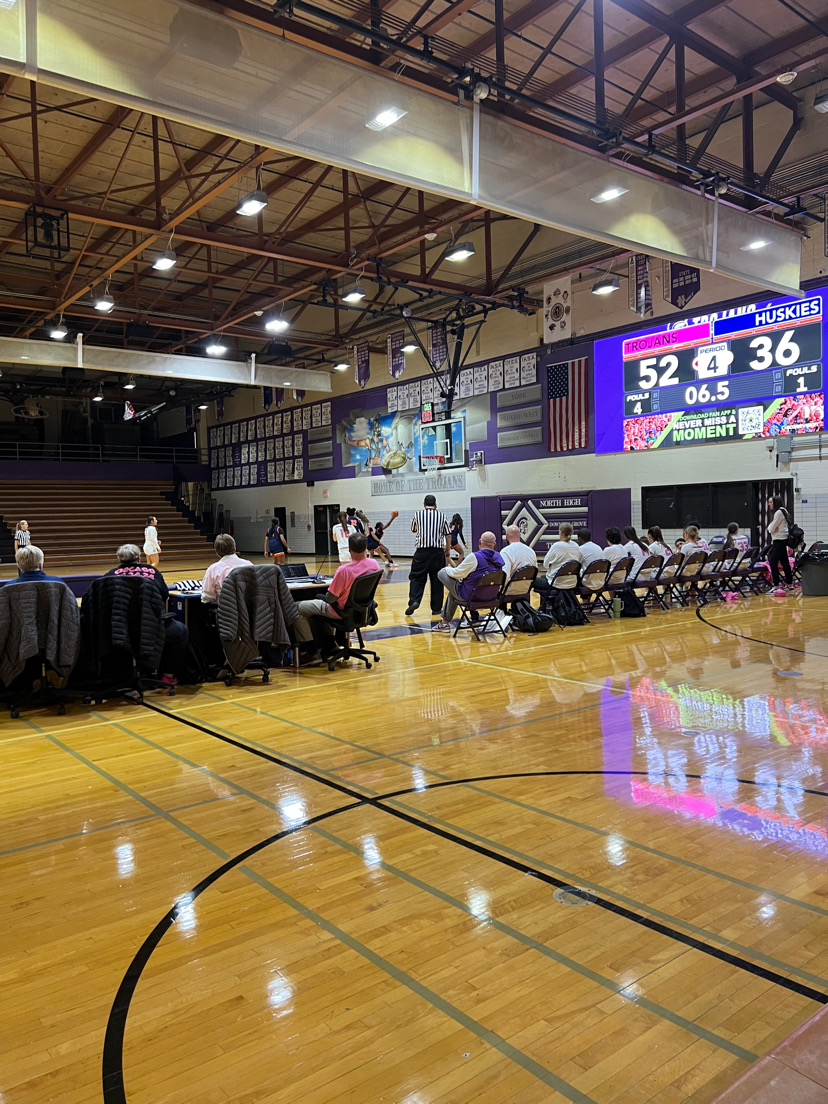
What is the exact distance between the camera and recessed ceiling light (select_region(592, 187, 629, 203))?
23.5 feet

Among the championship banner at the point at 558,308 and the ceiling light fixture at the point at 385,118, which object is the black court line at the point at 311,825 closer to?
the ceiling light fixture at the point at 385,118

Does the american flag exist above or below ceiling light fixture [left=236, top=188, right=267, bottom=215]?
below

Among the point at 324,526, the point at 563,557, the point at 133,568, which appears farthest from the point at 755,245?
the point at 324,526

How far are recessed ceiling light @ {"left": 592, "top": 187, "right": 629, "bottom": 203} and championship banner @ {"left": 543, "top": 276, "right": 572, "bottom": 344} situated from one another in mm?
6273

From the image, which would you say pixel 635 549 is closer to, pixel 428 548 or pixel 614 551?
pixel 614 551

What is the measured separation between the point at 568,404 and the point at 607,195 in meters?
9.11

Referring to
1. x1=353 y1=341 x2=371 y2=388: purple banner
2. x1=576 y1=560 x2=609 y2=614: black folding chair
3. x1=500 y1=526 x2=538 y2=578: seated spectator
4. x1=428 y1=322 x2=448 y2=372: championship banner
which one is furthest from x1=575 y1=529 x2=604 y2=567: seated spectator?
x1=353 y1=341 x2=371 y2=388: purple banner

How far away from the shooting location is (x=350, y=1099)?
5.79 ft

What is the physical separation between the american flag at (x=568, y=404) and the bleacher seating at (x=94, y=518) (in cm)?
1213

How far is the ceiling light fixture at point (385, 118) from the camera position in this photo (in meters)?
5.63

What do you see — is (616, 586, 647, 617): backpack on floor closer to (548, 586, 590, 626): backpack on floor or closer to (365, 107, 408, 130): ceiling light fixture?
(548, 586, 590, 626): backpack on floor

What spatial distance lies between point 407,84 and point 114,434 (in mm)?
28509

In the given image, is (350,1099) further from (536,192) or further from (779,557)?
(779,557)

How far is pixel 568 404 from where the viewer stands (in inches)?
637
